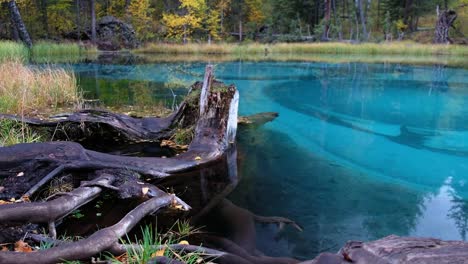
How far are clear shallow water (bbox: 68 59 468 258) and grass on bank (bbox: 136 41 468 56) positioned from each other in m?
12.5

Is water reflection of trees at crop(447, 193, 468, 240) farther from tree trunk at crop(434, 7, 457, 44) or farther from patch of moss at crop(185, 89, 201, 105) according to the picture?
tree trunk at crop(434, 7, 457, 44)

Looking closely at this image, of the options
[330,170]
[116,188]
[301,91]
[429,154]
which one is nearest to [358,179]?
[330,170]

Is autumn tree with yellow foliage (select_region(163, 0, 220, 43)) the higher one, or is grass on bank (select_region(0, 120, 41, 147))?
autumn tree with yellow foliage (select_region(163, 0, 220, 43))

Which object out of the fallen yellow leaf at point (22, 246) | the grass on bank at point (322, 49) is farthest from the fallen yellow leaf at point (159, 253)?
the grass on bank at point (322, 49)

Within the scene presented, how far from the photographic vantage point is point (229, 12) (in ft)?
131

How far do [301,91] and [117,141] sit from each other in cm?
805

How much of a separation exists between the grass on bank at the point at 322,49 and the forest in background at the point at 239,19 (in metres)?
3.68

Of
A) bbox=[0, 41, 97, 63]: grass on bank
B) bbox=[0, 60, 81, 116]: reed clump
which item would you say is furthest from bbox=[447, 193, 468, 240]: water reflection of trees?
bbox=[0, 41, 97, 63]: grass on bank

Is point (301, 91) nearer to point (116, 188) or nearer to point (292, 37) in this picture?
point (116, 188)

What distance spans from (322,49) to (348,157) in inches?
880

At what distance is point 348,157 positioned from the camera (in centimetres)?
639

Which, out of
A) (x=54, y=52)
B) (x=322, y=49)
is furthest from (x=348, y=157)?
(x=322, y=49)

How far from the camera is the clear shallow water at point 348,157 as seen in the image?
13.0ft

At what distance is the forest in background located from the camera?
3209cm
